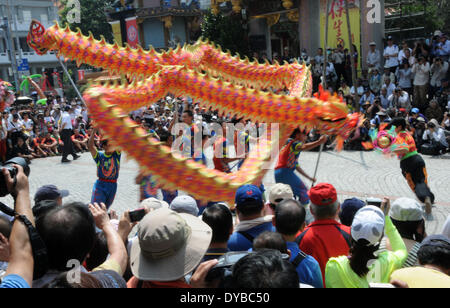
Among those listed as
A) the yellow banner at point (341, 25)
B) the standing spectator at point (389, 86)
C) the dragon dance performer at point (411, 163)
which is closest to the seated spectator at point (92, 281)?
the dragon dance performer at point (411, 163)

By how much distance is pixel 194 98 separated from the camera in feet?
14.8

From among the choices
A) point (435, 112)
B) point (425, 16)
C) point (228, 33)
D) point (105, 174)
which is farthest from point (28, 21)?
point (105, 174)

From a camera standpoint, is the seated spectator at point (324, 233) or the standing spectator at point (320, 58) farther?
the standing spectator at point (320, 58)

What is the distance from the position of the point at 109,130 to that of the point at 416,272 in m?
2.34

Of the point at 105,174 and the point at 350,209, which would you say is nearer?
the point at 350,209

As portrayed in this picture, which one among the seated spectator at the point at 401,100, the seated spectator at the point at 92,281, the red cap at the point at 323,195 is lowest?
the seated spectator at the point at 401,100

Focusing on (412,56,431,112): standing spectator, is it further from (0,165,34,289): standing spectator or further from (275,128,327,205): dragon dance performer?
(0,165,34,289): standing spectator

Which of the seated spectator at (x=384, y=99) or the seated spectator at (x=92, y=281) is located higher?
the seated spectator at (x=92, y=281)

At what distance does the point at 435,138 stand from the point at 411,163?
415 centimetres

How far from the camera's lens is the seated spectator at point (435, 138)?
895cm

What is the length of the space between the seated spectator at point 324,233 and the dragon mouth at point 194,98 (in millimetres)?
885

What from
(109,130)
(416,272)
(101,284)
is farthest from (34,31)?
(416,272)

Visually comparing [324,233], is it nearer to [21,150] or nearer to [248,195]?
[248,195]

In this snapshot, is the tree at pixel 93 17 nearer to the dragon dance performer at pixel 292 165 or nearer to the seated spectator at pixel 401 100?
the seated spectator at pixel 401 100
